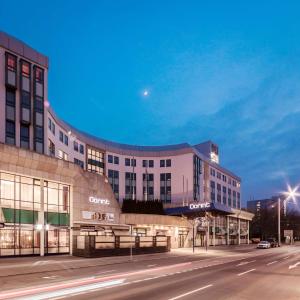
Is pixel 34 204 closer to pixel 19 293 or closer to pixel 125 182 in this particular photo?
pixel 19 293

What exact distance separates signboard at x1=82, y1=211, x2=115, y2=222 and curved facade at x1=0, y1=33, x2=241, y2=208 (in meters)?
14.7

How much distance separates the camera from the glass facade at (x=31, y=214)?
37.6 m

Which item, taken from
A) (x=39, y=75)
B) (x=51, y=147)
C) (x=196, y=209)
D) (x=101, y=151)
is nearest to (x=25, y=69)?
(x=39, y=75)

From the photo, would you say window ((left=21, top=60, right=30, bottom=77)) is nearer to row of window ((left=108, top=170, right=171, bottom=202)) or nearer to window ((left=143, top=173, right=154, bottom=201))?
row of window ((left=108, top=170, right=171, bottom=202))

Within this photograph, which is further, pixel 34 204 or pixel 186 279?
pixel 34 204

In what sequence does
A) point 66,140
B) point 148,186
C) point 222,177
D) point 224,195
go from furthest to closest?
point 224,195, point 222,177, point 148,186, point 66,140

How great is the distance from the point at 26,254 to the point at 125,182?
63.8 m

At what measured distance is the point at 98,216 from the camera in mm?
49625

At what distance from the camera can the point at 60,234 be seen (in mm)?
43344

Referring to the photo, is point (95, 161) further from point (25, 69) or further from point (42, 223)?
point (42, 223)

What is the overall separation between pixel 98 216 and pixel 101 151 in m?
48.4

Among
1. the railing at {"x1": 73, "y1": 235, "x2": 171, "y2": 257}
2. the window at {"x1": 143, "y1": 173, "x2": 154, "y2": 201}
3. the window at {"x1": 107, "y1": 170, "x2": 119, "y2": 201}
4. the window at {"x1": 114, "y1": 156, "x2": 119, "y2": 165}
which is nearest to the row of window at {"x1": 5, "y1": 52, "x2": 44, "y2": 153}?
the railing at {"x1": 73, "y1": 235, "x2": 171, "y2": 257}

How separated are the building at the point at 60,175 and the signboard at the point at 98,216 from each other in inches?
4.2

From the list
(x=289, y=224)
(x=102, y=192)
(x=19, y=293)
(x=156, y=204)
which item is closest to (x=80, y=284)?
(x=19, y=293)
